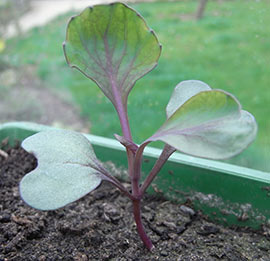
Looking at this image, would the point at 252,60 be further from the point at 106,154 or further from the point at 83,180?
the point at 83,180

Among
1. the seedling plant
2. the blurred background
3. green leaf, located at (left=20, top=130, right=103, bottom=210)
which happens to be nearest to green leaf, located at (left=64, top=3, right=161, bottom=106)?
→ the seedling plant

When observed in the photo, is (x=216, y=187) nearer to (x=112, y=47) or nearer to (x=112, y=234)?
(x=112, y=234)

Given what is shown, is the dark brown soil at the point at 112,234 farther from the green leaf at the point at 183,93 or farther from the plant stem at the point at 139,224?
the green leaf at the point at 183,93

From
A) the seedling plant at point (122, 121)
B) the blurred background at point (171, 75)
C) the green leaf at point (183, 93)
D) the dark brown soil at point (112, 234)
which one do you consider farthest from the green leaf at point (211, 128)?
the blurred background at point (171, 75)

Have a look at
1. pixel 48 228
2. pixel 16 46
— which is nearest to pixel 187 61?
pixel 48 228

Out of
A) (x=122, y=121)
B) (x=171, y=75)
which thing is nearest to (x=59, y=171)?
(x=122, y=121)

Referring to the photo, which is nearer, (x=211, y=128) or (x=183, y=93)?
(x=211, y=128)
